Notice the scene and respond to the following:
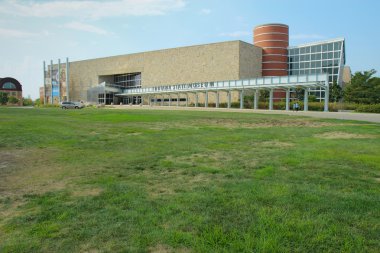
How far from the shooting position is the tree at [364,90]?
180 feet

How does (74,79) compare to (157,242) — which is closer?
(157,242)

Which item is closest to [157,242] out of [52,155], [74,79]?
[52,155]

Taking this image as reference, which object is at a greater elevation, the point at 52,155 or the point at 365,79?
the point at 365,79

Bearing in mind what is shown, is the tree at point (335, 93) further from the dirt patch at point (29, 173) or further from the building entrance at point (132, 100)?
the dirt patch at point (29, 173)

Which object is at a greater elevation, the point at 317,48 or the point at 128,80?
the point at 317,48

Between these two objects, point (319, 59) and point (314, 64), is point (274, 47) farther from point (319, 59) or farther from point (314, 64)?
point (319, 59)

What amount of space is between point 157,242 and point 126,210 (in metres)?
1.13

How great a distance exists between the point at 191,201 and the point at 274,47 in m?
73.4

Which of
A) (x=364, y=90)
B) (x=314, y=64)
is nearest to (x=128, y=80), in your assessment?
(x=314, y=64)

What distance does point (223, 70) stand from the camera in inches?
2749

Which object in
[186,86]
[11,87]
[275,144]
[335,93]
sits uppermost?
[11,87]

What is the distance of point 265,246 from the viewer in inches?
137

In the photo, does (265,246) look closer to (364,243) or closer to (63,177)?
(364,243)

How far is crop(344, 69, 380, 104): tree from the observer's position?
180 feet
